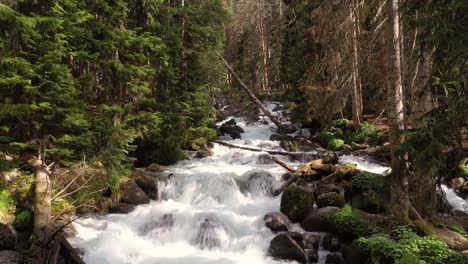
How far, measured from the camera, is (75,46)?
43.0 ft

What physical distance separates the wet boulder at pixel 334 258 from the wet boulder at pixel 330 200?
2.23 m

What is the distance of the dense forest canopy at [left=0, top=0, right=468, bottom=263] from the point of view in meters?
5.37

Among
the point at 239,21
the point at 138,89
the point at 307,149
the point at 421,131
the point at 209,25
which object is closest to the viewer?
the point at 421,131

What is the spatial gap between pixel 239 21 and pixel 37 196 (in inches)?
1467

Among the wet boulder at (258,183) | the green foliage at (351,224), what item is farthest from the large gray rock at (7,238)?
the green foliage at (351,224)

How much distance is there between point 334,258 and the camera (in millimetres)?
9469

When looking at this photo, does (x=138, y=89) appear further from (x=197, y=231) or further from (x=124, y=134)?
(x=197, y=231)

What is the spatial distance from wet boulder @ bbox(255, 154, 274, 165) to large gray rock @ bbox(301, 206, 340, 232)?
694cm

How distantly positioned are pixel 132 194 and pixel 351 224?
7871mm

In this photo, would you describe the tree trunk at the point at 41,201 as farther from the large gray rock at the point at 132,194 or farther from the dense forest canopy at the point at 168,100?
the large gray rock at the point at 132,194

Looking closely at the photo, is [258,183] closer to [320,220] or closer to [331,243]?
[320,220]

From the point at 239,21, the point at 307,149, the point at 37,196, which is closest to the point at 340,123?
the point at 307,149

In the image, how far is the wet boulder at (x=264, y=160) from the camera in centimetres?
1795

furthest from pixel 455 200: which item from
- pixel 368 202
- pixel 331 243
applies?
pixel 331 243
